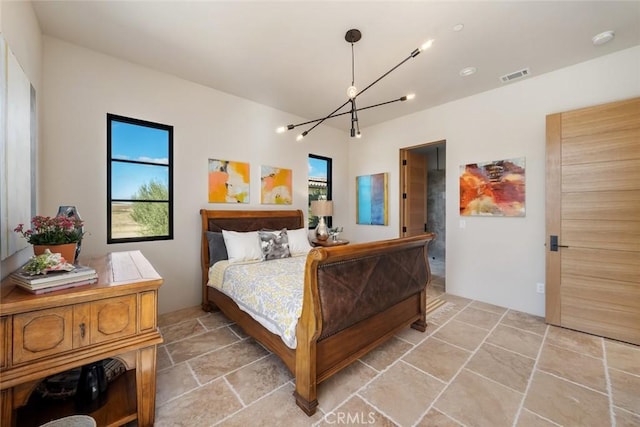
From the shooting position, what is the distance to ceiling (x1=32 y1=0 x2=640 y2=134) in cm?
205

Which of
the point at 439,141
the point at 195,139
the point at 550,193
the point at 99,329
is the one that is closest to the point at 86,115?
the point at 195,139

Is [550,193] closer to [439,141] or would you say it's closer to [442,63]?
[439,141]

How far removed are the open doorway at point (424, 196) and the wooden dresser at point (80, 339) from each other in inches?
158

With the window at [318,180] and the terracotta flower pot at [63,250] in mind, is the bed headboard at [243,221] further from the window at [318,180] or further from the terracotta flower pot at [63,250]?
the terracotta flower pot at [63,250]

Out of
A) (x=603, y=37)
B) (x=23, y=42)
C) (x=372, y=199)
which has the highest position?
(x=603, y=37)

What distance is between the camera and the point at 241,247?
10.0 feet

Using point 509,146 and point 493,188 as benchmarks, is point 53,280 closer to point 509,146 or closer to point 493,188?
point 493,188

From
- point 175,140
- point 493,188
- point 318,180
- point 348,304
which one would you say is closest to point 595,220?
point 493,188

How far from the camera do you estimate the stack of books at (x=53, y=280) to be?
1160 millimetres

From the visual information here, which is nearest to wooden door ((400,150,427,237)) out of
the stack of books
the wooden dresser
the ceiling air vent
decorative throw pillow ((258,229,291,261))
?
the ceiling air vent

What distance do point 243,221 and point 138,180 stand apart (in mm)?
1325

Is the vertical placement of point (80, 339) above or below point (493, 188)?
below

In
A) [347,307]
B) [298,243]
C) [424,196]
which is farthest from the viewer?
[424,196]

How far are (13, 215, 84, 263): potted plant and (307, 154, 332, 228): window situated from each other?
133 inches
